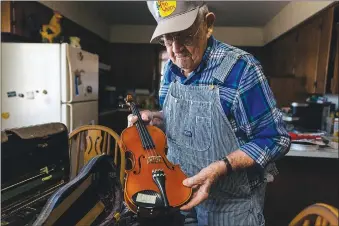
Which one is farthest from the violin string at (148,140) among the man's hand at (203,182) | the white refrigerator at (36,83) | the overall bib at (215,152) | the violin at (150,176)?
the white refrigerator at (36,83)

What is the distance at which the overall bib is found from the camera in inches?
30.5

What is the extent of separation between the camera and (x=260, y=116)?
723mm

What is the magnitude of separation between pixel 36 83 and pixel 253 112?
1.69 m

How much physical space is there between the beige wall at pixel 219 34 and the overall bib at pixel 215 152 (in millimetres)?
4043

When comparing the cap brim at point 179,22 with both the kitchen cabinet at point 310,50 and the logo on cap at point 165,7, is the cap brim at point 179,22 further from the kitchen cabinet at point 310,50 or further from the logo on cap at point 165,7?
the kitchen cabinet at point 310,50

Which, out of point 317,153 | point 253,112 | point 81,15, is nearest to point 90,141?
point 253,112

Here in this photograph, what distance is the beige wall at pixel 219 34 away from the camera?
4.60 m

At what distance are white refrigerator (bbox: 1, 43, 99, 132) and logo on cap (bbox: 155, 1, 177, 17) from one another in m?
1.33

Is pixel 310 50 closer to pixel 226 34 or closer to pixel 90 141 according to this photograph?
pixel 90 141

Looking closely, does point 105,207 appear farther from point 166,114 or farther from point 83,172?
point 166,114

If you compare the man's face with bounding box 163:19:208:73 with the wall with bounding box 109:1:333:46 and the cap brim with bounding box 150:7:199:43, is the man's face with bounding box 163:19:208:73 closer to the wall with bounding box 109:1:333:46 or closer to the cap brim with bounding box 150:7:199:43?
the cap brim with bounding box 150:7:199:43

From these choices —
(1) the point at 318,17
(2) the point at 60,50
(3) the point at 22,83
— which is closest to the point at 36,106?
(3) the point at 22,83

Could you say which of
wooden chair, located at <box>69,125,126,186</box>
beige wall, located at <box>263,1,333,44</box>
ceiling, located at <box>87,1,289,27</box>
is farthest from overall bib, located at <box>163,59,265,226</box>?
ceiling, located at <box>87,1,289,27</box>

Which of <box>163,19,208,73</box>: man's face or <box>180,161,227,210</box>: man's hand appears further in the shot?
<box>163,19,208,73</box>: man's face
